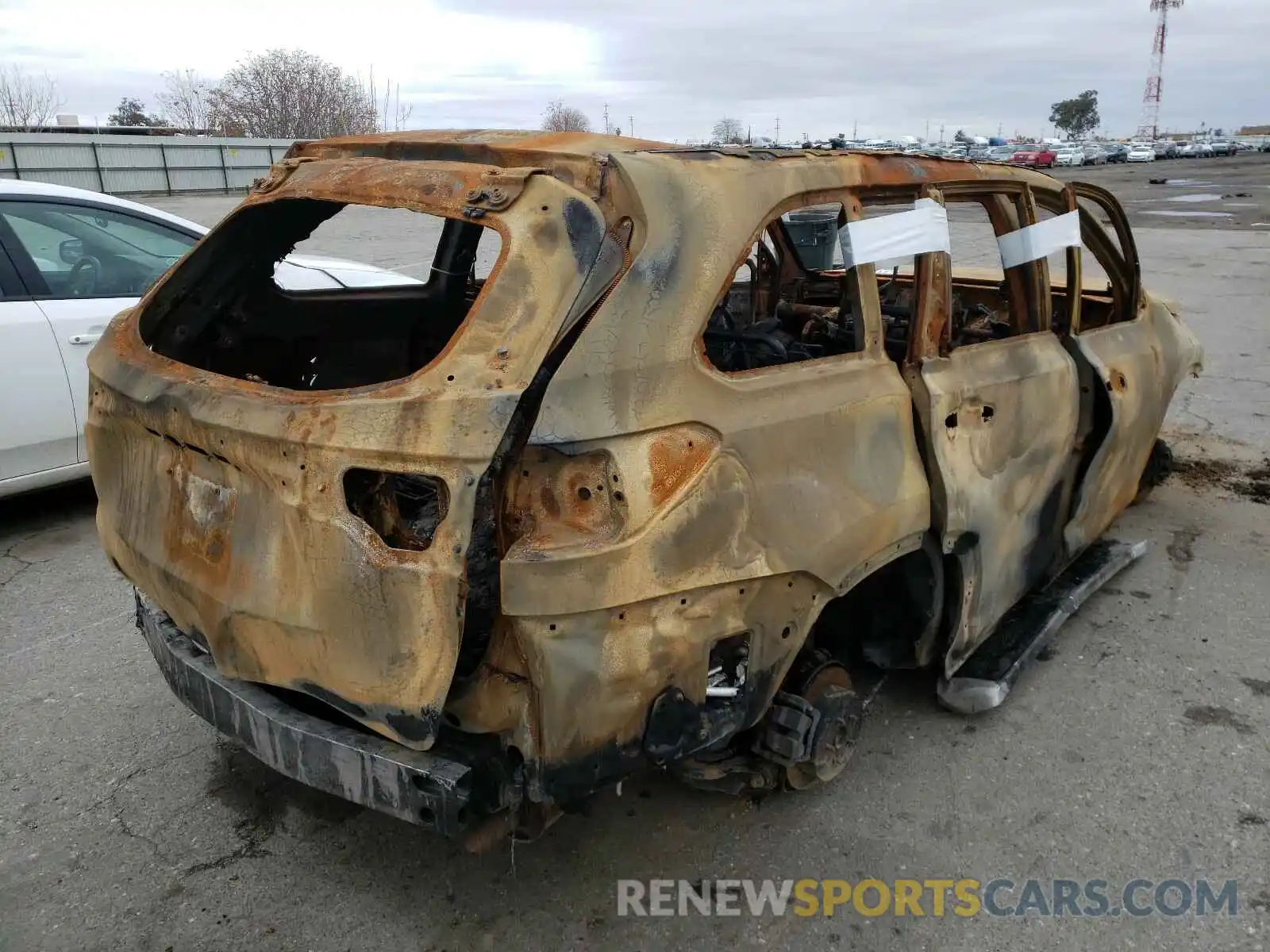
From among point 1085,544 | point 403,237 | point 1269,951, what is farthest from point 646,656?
point 403,237

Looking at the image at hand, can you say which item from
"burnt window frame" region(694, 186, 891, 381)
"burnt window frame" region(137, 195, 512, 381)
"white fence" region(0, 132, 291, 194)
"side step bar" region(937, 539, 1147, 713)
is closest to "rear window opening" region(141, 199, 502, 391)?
"burnt window frame" region(137, 195, 512, 381)

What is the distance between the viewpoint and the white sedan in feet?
14.7

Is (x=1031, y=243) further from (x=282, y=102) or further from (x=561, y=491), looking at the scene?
(x=282, y=102)

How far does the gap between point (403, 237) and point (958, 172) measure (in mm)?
14275

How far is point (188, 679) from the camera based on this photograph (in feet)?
8.05

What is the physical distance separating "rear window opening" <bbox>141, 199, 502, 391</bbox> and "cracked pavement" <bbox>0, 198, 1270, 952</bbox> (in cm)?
127

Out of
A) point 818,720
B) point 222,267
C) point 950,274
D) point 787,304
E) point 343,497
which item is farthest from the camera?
point 787,304

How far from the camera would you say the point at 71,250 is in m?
4.82

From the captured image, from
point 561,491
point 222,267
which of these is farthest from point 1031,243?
point 222,267

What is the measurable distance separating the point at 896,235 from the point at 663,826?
186 centimetres

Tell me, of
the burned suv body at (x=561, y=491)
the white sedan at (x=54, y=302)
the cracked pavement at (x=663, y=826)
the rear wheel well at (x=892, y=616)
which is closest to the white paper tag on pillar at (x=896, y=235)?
the burned suv body at (x=561, y=491)

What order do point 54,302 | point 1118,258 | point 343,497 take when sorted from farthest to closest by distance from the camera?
→ 1. point 54,302
2. point 1118,258
3. point 343,497

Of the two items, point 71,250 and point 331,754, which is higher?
point 71,250

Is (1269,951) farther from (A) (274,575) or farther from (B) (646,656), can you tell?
(A) (274,575)
